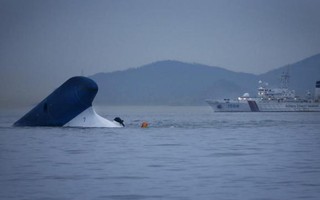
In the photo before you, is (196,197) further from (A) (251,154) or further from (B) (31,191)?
(A) (251,154)

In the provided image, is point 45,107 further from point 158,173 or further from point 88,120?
point 158,173

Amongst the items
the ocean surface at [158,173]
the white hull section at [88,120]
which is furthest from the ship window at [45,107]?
the ocean surface at [158,173]

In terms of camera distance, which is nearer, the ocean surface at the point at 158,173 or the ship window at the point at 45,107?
the ocean surface at the point at 158,173

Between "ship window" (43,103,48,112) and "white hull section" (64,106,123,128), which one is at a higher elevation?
"ship window" (43,103,48,112)

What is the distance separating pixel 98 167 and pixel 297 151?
46.5 feet

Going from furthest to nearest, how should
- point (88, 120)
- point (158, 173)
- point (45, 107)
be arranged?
point (88, 120), point (45, 107), point (158, 173)

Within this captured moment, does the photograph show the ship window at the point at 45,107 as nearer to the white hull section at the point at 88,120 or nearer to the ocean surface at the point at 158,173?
the white hull section at the point at 88,120

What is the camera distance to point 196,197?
17.7 metres

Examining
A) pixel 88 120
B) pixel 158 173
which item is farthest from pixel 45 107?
pixel 158 173

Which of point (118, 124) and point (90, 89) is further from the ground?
point (90, 89)

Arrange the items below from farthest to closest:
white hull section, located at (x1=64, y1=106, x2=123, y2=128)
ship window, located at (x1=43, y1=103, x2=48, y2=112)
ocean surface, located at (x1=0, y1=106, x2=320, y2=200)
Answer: ship window, located at (x1=43, y1=103, x2=48, y2=112)
white hull section, located at (x1=64, y1=106, x2=123, y2=128)
ocean surface, located at (x1=0, y1=106, x2=320, y2=200)

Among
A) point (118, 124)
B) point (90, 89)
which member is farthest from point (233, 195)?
point (118, 124)

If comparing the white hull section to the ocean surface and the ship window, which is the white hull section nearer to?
the ship window

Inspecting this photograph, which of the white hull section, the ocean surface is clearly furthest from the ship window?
the ocean surface
